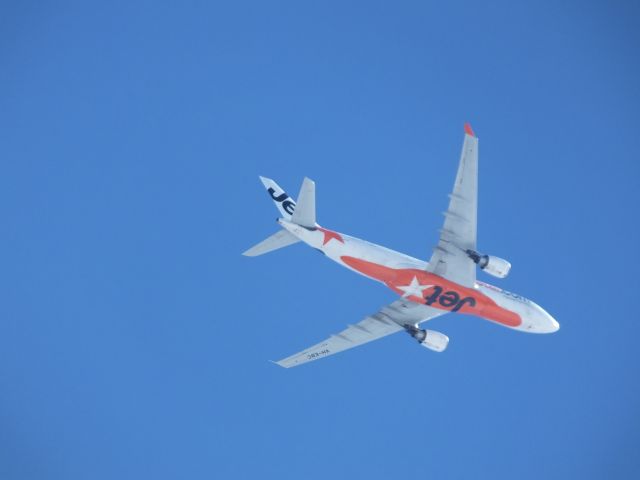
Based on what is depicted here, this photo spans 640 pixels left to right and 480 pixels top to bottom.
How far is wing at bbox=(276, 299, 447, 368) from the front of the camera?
58156mm

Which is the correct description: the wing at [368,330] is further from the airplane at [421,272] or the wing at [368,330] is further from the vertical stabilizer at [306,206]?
the vertical stabilizer at [306,206]

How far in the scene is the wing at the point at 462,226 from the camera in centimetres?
4753

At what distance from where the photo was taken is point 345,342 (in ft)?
193

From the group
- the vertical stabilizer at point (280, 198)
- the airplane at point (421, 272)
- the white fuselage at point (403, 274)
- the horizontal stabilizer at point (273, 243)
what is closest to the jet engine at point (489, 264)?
the airplane at point (421, 272)

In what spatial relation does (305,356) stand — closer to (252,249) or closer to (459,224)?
(252,249)

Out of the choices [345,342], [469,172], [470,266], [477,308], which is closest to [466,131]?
[469,172]

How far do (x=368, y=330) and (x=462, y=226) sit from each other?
11.5 m

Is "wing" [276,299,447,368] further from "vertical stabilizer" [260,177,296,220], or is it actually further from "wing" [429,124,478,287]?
"vertical stabilizer" [260,177,296,220]

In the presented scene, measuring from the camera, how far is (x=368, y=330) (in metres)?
58.8

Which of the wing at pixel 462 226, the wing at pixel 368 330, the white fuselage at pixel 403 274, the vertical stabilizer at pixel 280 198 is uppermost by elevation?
the vertical stabilizer at pixel 280 198

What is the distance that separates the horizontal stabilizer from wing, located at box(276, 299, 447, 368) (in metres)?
8.10

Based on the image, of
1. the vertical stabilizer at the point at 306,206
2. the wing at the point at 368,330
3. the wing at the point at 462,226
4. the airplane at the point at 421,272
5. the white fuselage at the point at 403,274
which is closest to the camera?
the wing at the point at 462,226

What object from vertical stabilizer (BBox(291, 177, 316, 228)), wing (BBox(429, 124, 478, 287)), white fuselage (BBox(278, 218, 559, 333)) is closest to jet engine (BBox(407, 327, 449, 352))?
white fuselage (BBox(278, 218, 559, 333))

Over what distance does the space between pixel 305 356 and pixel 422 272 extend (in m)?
Answer: 10.2
